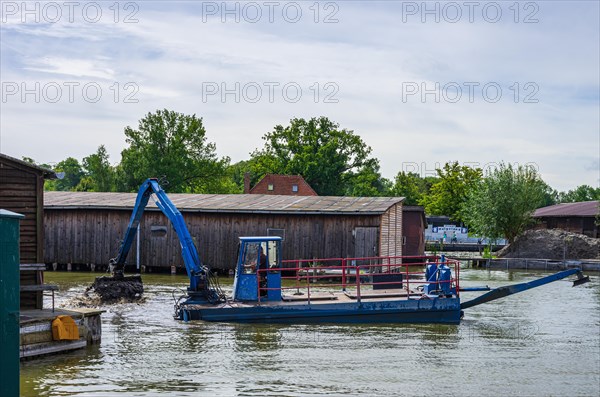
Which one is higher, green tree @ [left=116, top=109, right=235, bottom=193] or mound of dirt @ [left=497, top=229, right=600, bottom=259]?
Result: green tree @ [left=116, top=109, right=235, bottom=193]

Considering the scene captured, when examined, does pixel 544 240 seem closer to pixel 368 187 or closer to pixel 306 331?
pixel 368 187

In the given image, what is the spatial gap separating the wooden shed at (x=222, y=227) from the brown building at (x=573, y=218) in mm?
23182

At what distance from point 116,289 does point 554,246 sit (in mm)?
34871

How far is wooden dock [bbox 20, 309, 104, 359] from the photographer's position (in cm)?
1518

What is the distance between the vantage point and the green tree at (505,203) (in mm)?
55969

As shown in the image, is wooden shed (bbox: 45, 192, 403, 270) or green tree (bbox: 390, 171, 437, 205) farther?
green tree (bbox: 390, 171, 437, 205)

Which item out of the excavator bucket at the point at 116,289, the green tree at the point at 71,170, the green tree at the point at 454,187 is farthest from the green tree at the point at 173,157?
the green tree at the point at 71,170

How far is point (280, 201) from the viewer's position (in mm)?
41031

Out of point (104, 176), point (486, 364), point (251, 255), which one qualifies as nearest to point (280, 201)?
point (251, 255)

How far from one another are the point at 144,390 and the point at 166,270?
88.7 feet

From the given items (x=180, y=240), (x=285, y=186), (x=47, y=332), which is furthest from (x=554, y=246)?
(x=47, y=332)

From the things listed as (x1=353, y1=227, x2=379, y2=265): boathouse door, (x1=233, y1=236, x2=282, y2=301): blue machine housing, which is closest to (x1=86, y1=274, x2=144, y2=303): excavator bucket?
(x1=233, y1=236, x2=282, y2=301): blue machine housing

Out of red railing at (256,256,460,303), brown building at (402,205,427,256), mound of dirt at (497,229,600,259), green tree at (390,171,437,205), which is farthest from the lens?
green tree at (390,171,437,205)

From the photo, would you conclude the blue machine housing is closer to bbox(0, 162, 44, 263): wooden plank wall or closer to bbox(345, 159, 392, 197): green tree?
bbox(0, 162, 44, 263): wooden plank wall
